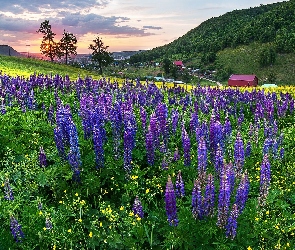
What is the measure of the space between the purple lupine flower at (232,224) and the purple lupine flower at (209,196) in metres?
0.40

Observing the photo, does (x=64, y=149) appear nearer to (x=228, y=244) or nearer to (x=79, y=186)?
(x=79, y=186)

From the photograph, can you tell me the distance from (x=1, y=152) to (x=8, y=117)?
6.80 ft

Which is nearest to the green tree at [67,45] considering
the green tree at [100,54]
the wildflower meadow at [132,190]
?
the green tree at [100,54]

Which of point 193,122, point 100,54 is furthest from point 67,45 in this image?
point 193,122

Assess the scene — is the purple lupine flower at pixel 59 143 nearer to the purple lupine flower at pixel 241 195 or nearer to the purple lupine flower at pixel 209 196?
the purple lupine flower at pixel 209 196

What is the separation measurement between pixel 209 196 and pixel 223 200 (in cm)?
30

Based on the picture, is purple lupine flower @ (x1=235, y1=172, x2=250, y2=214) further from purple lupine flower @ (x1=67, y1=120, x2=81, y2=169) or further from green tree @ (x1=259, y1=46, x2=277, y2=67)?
green tree @ (x1=259, y1=46, x2=277, y2=67)

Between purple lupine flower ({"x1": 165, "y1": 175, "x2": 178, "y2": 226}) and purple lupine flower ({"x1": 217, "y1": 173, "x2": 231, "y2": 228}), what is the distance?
782 millimetres

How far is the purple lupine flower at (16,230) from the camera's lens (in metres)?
6.25

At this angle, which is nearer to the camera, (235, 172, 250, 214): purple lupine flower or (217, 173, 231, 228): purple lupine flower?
(217, 173, 231, 228): purple lupine flower

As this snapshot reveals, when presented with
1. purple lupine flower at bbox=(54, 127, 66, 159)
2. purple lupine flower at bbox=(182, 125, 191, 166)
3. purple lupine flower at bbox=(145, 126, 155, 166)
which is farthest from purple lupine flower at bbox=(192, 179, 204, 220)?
purple lupine flower at bbox=(54, 127, 66, 159)

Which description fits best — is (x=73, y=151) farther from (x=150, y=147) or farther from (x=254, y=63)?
(x=254, y=63)

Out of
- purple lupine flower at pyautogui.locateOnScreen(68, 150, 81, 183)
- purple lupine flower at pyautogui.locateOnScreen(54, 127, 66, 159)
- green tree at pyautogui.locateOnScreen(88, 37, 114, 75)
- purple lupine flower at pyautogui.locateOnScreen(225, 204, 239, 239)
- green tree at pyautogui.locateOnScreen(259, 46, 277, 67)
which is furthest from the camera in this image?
green tree at pyautogui.locateOnScreen(259, 46, 277, 67)

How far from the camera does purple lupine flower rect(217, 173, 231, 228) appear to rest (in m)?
5.89
